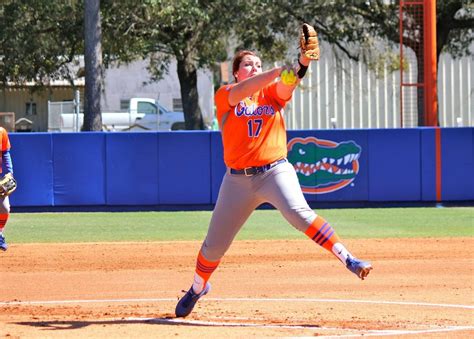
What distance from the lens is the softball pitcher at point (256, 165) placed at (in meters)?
7.61

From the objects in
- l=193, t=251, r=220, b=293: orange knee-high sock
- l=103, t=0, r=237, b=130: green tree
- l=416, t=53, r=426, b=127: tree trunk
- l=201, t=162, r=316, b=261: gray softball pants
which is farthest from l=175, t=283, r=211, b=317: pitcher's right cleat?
l=103, t=0, r=237, b=130: green tree

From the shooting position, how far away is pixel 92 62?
81.8 feet

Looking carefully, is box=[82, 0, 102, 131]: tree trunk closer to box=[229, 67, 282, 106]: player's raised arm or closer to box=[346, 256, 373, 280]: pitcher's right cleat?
box=[229, 67, 282, 106]: player's raised arm

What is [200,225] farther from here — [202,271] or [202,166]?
[202,271]

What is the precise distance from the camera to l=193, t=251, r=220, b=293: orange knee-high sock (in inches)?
320

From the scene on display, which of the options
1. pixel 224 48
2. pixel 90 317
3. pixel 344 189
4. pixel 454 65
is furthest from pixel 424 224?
pixel 454 65

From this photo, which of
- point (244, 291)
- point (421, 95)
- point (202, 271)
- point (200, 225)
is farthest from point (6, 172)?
point (421, 95)

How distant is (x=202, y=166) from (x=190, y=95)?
11.0m

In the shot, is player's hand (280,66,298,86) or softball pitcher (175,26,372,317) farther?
softball pitcher (175,26,372,317)

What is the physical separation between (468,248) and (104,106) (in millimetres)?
34285

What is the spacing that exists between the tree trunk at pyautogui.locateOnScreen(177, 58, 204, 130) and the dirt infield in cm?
1656

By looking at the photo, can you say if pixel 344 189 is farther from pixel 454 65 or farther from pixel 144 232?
pixel 454 65

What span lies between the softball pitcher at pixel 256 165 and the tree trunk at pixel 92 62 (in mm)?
16832

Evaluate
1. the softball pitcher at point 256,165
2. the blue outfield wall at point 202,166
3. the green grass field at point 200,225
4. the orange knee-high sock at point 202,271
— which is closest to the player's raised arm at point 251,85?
the softball pitcher at point 256,165
